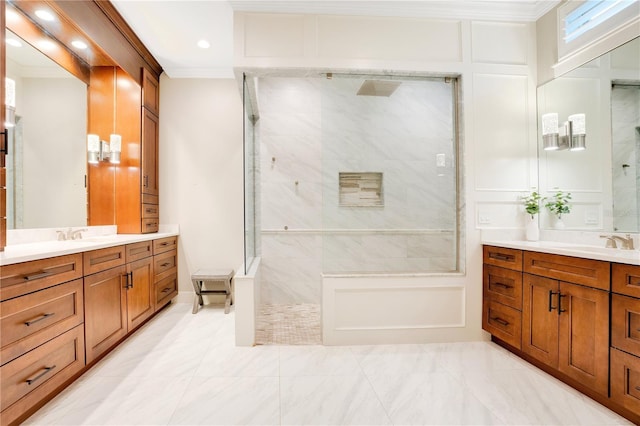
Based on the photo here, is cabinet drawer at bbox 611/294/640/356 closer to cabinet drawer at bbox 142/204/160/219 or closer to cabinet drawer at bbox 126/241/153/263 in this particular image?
cabinet drawer at bbox 126/241/153/263

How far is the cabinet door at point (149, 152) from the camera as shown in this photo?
11.2 ft

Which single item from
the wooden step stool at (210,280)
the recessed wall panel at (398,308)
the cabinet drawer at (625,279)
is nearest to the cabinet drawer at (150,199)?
the wooden step stool at (210,280)

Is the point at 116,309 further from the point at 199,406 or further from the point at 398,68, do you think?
the point at 398,68

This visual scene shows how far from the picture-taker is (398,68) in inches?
104

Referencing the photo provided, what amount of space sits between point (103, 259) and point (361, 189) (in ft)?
7.21

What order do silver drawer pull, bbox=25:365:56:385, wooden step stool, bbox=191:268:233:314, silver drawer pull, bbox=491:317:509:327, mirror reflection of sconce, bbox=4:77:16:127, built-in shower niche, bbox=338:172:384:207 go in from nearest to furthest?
1. silver drawer pull, bbox=25:365:56:385
2. mirror reflection of sconce, bbox=4:77:16:127
3. silver drawer pull, bbox=491:317:509:327
4. built-in shower niche, bbox=338:172:384:207
5. wooden step stool, bbox=191:268:233:314

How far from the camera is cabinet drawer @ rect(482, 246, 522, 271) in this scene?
2.28 metres

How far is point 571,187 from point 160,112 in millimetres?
4470

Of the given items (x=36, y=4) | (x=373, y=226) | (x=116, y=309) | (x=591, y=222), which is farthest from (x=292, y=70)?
(x=591, y=222)

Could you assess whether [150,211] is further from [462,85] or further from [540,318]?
[540,318]

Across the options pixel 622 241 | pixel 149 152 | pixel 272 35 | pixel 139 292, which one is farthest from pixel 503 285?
pixel 149 152

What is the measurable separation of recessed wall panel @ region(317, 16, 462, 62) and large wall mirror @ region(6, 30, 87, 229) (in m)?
2.27

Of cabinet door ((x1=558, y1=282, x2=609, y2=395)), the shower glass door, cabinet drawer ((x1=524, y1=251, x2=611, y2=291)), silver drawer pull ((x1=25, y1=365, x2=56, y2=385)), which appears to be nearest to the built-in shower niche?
the shower glass door

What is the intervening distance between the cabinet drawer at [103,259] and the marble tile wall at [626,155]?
3.72 meters
